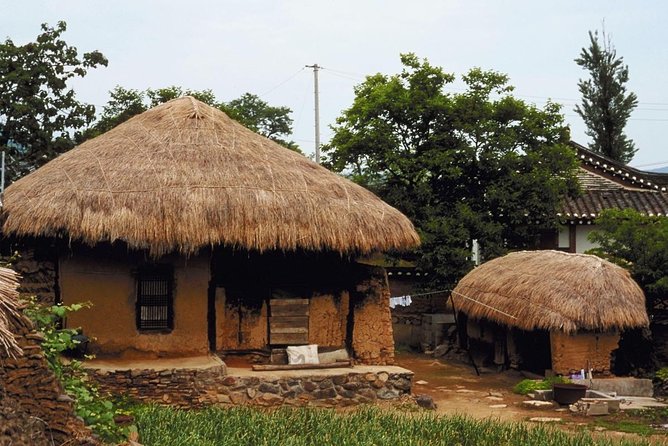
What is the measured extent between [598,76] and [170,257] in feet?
78.4

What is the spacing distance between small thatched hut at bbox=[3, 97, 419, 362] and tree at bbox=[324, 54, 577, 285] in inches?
273

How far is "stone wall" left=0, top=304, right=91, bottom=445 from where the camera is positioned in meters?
6.93

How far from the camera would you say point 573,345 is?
16359 mm

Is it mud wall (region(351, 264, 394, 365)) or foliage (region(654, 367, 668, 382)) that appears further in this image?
foliage (region(654, 367, 668, 382))

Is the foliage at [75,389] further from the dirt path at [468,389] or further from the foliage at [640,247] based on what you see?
the foliage at [640,247]

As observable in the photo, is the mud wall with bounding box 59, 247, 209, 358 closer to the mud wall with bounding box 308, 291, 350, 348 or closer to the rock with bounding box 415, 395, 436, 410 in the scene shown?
the mud wall with bounding box 308, 291, 350, 348

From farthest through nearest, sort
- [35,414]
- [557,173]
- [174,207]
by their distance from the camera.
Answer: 1. [557,173]
2. [174,207]
3. [35,414]

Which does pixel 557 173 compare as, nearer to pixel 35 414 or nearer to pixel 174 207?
pixel 174 207

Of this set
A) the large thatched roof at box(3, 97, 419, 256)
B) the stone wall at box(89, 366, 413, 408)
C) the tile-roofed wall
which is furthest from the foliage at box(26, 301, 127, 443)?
the tile-roofed wall

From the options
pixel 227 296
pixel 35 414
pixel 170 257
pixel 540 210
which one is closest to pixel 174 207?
pixel 170 257

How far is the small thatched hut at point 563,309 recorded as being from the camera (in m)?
16.0

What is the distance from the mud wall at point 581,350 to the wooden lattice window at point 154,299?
705cm

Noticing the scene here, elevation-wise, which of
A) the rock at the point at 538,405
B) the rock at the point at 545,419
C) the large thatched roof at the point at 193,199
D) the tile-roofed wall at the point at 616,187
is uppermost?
the tile-roofed wall at the point at 616,187

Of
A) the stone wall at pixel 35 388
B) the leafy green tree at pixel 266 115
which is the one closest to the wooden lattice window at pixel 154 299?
the stone wall at pixel 35 388
